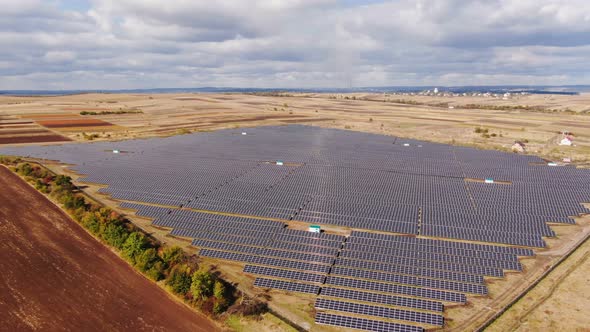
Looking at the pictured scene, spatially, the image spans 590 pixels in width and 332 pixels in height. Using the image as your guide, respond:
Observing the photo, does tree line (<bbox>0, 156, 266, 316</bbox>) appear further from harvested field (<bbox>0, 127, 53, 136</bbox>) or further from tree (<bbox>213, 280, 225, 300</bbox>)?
harvested field (<bbox>0, 127, 53, 136</bbox>)

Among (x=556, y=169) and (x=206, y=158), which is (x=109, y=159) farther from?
(x=556, y=169)

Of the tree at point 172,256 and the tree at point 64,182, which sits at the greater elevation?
the tree at point 64,182

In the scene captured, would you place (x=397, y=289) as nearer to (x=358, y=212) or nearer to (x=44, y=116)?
(x=358, y=212)

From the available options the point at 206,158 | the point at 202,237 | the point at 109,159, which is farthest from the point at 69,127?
the point at 202,237

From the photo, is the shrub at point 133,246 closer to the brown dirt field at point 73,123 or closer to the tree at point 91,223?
the tree at point 91,223

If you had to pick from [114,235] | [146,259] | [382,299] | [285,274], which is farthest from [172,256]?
[382,299]

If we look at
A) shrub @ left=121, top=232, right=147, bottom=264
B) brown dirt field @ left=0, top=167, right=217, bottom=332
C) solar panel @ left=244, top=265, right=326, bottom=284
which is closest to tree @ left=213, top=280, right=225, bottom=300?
Result: brown dirt field @ left=0, top=167, right=217, bottom=332

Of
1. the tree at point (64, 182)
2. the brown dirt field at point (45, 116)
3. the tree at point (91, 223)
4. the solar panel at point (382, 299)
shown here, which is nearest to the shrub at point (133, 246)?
the tree at point (91, 223)
